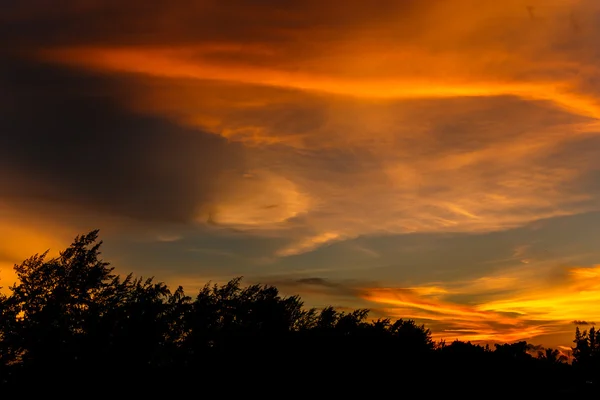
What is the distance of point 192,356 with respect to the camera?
101375 millimetres

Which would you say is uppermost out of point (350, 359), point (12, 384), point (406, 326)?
point (406, 326)

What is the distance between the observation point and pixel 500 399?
58781 millimetres

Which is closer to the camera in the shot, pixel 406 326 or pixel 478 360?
pixel 478 360

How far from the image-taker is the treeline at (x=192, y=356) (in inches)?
2685

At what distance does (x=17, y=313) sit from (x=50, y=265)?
7072 mm

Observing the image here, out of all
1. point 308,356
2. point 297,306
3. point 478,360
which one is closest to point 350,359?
point 308,356

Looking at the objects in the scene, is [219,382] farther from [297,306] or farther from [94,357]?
[297,306]

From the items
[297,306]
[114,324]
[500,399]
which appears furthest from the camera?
[297,306]

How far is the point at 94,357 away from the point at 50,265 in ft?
41.9

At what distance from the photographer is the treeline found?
6819 cm

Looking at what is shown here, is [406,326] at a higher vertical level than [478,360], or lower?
higher

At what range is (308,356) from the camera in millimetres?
76812

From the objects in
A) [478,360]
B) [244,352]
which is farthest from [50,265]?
[478,360]

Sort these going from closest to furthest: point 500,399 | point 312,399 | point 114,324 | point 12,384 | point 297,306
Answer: point 500,399
point 312,399
point 12,384
point 114,324
point 297,306
